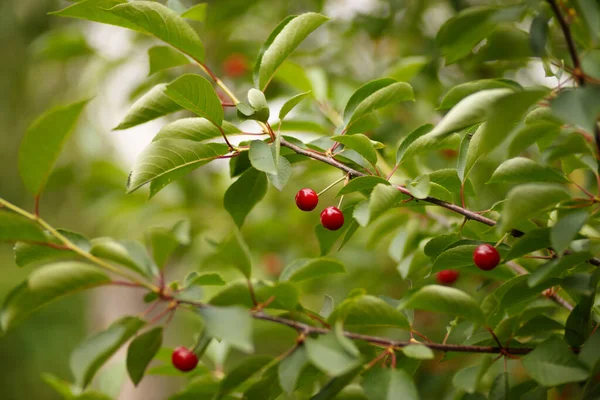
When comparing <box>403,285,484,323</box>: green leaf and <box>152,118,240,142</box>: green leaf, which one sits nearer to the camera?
<box>403,285,484,323</box>: green leaf

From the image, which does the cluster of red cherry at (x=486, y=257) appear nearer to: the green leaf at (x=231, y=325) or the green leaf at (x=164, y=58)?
the green leaf at (x=231, y=325)

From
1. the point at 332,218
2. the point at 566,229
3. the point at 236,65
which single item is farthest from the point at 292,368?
the point at 236,65

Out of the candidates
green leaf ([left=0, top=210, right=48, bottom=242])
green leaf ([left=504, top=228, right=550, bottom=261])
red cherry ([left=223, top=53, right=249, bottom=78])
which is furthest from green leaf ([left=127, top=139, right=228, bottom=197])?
red cherry ([left=223, top=53, right=249, bottom=78])

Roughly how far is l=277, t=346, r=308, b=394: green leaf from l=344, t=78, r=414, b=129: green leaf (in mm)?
418

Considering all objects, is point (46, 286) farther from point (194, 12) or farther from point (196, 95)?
point (194, 12)

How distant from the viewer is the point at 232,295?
0.75 m

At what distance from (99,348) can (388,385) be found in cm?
39

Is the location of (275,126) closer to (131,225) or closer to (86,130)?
(131,225)

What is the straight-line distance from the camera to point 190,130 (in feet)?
2.90

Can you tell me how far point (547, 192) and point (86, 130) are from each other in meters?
2.84

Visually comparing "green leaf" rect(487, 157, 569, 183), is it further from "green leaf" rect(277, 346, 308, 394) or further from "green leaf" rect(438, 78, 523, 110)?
"green leaf" rect(277, 346, 308, 394)

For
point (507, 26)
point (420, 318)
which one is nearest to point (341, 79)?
point (420, 318)

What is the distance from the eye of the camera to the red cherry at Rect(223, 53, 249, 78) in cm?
253

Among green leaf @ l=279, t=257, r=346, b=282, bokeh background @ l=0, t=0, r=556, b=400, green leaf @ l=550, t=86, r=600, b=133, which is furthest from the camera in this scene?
bokeh background @ l=0, t=0, r=556, b=400
